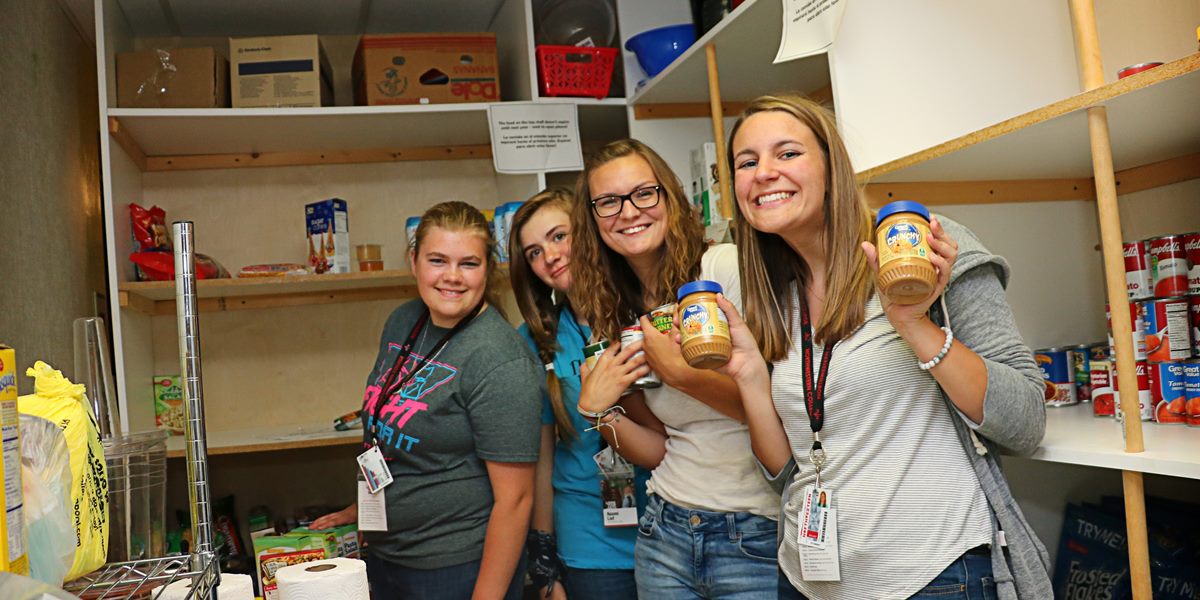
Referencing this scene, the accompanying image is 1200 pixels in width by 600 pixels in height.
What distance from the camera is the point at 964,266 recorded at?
1262mm

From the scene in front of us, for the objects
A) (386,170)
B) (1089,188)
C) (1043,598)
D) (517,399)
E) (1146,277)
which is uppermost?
(386,170)

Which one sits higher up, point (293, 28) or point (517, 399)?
point (293, 28)

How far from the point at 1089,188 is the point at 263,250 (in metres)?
2.79

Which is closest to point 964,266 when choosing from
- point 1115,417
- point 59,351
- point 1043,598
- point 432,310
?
point 1043,598

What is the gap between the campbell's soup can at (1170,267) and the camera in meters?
1.57

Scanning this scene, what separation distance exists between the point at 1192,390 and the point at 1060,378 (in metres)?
0.35

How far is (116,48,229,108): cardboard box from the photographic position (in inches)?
115

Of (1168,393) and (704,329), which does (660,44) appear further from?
(1168,393)

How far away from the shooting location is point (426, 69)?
3109 millimetres

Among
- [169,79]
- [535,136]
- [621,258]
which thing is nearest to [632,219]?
[621,258]

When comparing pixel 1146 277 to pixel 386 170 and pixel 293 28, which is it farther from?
pixel 293 28

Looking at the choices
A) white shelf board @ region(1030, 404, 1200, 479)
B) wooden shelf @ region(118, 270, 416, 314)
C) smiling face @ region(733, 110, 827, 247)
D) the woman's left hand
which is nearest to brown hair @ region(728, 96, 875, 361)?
smiling face @ region(733, 110, 827, 247)

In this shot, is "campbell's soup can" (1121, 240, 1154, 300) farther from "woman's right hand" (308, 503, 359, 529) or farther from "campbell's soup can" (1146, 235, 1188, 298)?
"woman's right hand" (308, 503, 359, 529)

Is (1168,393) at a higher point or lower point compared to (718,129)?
lower
